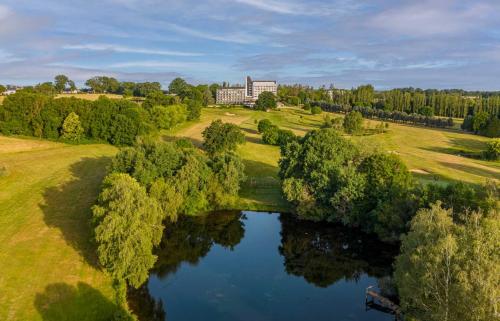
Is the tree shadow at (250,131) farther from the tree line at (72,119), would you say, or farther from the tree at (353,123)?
the tree line at (72,119)

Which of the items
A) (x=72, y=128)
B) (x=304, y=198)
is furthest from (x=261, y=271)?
(x=72, y=128)

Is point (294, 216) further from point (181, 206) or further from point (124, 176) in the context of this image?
point (124, 176)

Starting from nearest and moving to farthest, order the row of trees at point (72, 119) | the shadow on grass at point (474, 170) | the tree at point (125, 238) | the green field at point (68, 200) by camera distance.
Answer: the green field at point (68, 200)
the tree at point (125, 238)
the shadow on grass at point (474, 170)
the row of trees at point (72, 119)

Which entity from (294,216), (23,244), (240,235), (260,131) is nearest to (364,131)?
(260,131)

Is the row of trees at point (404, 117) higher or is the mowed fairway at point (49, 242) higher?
the row of trees at point (404, 117)

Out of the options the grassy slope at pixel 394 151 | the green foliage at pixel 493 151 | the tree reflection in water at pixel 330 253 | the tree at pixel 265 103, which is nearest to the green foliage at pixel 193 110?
the grassy slope at pixel 394 151

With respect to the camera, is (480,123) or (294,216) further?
(480,123)

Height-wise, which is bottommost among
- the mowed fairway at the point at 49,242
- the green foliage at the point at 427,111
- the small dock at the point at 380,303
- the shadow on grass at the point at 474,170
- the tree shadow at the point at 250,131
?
the small dock at the point at 380,303
